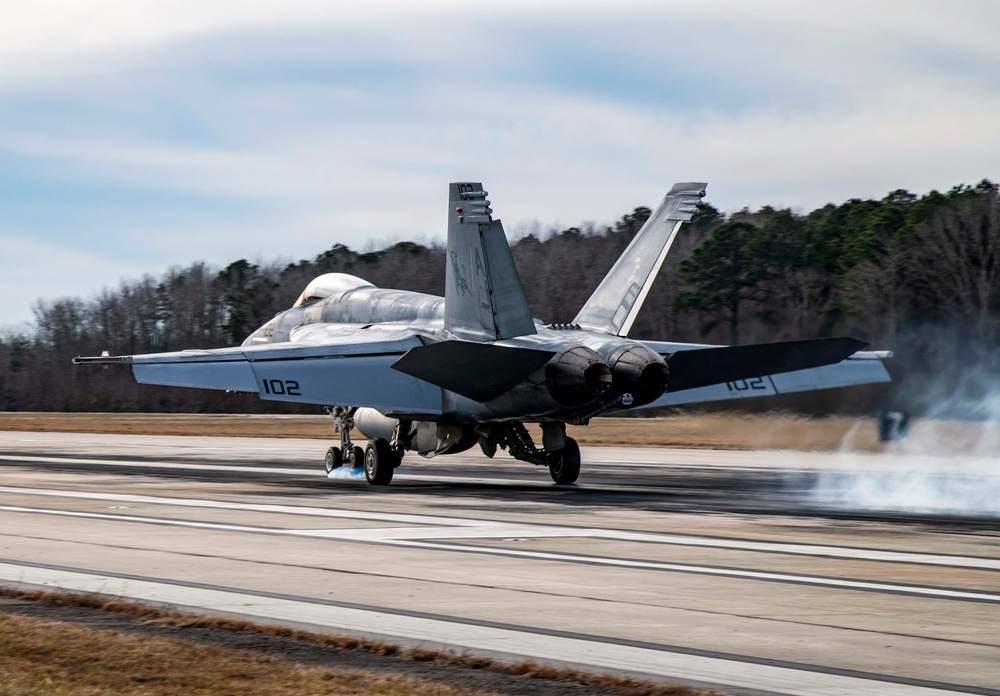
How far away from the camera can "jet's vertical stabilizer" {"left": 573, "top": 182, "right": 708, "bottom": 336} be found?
2547 centimetres

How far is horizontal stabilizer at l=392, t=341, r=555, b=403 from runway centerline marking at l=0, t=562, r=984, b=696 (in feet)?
30.4

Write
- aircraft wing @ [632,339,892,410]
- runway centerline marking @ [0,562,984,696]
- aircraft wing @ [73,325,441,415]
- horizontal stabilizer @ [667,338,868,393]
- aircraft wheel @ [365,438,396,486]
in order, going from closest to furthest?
runway centerline marking @ [0,562,984,696] < horizontal stabilizer @ [667,338,868,393] < aircraft wing @ [73,325,441,415] < aircraft wing @ [632,339,892,410] < aircraft wheel @ [365,438,396,486]

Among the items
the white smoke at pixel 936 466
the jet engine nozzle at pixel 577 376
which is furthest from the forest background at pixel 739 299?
the jet engine nozzle at pixel 577 376

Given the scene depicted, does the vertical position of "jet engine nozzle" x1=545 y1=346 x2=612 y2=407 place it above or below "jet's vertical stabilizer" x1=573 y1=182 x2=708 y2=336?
below

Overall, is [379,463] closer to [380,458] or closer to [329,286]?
[380,458]

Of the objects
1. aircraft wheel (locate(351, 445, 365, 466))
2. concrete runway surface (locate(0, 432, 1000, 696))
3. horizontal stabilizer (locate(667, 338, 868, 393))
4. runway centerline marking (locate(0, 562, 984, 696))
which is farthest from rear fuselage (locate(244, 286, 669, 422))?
runway centerline marking (locate(0, 562, 984, 696))

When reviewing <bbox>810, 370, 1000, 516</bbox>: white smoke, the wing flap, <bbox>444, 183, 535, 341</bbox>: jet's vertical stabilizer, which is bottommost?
<bbox>810, 370, 1000, 516</bbox>: white smoke

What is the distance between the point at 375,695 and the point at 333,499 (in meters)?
14.6

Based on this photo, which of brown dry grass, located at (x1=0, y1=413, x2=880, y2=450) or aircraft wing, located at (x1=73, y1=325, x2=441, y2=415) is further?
brown dry grass, located at (x1=0, y1=413, x2=880, y2=450)

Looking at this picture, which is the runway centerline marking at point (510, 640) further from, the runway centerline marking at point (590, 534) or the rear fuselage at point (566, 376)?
the rear fuselage at point (566, 376)

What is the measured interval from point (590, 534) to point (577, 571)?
3542mm

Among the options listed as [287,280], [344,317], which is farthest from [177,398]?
[344,317]

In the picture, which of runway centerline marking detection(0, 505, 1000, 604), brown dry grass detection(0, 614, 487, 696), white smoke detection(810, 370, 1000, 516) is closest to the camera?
brown dry grass detection(0, 614, 487, 696)

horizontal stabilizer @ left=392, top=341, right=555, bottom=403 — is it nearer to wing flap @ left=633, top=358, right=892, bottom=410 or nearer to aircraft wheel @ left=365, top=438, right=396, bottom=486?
aircraft wheel @ left=365, top=438, right=396, bottom=486
